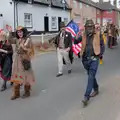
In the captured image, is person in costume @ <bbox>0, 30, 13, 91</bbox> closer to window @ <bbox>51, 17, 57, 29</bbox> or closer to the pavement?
the pavement

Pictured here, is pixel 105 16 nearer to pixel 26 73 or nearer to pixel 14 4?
pixel 14 4

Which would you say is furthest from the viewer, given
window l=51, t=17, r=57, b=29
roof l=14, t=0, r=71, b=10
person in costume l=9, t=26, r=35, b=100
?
window l=51, t=17, r=57, b=29

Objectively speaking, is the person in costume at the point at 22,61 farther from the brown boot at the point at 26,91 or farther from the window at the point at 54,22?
the window at the point at 54,22

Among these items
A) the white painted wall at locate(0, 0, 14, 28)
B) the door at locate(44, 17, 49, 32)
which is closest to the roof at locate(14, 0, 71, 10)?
the door at locate(44, 17, 49, 32)

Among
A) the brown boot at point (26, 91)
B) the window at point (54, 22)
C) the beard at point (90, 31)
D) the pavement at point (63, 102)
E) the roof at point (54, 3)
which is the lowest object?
the pavement at point (63, 102)

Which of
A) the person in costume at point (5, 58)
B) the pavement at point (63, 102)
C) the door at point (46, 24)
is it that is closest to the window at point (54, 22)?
the door at point (46, 24)

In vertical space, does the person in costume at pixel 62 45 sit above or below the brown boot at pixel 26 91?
above

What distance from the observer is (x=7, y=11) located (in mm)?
26453

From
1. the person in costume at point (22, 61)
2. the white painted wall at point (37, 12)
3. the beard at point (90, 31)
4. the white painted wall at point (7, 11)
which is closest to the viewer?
the beard at point (90, 31)

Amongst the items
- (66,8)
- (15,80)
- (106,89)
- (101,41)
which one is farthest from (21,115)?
(66,8)

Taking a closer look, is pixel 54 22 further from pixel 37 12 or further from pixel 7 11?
pixel 7 11

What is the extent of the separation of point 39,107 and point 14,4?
64.5 feet

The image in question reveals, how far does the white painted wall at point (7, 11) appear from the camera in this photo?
26.1 metres

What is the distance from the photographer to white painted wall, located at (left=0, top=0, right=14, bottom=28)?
2611 cm
